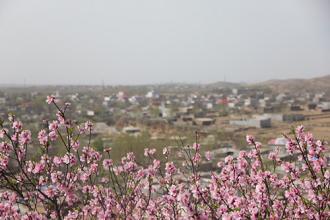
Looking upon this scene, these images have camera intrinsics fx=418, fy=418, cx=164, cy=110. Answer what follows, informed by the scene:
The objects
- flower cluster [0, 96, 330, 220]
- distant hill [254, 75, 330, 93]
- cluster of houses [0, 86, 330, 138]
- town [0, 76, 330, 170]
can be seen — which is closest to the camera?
flower cluster [0, 96, 330, 220]

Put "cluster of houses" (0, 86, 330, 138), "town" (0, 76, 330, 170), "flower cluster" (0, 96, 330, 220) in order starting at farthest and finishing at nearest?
"cluster of houses" (0, 86, 330, 138) → "town" (0, 76, 330, 170) → "flower cluster" (0, 96, 330, 220)

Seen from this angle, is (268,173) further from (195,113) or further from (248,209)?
(195,113)

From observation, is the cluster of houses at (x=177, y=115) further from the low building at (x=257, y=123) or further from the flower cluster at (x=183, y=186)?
the flower cluster at (x=183, y=186)

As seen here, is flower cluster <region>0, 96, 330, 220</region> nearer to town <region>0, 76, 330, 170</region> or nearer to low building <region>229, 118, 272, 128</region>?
town <region>0, 76, 330, 170</region>

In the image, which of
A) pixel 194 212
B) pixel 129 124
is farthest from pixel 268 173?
pixel 129 124

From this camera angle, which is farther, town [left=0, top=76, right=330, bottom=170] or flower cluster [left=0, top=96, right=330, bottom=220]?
town [left=0, top=76, right=330, bottom=170]

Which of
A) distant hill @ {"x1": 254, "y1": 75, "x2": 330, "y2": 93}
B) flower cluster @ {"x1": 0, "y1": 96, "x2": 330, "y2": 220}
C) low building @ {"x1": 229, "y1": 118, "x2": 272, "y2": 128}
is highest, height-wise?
flower cluster @ {"x1": 0, "y1": 96, "x2": 330, "y2": 220}

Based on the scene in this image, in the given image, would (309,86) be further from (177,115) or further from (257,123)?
(257,123)

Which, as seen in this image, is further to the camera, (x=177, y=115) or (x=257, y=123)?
(x=177, y=115)

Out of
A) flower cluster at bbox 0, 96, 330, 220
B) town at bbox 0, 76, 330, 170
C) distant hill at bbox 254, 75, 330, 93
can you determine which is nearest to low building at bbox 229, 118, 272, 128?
town at bbox 0, 76, 330, 170

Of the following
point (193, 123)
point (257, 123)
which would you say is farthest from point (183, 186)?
point (193, 123)

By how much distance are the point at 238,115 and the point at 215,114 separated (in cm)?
424

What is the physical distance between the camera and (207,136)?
44.7 metres

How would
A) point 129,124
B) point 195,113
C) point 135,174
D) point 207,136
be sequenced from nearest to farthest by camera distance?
point 135,174 → point 207,136 → point 129,124 → point 195,113
